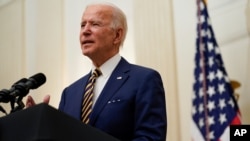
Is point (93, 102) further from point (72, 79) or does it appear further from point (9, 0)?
point (9, 0)

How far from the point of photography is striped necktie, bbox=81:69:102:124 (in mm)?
2674

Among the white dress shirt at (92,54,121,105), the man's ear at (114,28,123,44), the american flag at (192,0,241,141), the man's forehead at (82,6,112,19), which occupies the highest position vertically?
the man's forehead at (82,6,112,19)

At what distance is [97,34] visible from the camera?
2.96 metres

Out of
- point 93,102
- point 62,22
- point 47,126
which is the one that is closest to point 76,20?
point 62,22

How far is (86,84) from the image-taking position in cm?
296

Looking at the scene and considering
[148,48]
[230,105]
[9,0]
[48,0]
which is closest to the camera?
[230,105]

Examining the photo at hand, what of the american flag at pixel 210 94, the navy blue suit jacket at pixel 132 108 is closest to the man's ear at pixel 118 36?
the navy blue suit jacket at pixel 132 108

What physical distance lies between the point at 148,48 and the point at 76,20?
5.00 ft

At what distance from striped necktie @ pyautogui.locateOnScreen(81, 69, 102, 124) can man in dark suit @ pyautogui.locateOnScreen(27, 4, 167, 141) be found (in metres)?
0.02

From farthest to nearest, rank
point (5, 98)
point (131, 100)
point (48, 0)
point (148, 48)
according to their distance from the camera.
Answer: point (48, 0), point (148, 48), point (131, 100), point (5, 98)

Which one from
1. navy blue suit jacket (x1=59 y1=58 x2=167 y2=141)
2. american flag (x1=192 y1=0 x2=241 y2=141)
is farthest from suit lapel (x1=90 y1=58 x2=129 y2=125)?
american flag (x1=192 y1=0 x2=241 y2=141)

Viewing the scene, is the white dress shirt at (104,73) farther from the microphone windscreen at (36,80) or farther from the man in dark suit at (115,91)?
the microphone windscreen at (36,80)

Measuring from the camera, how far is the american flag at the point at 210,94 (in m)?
3.66

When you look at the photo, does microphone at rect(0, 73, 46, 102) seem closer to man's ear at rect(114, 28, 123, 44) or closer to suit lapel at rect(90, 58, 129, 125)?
suit lapel at rect(90, 58, 129, 125)
